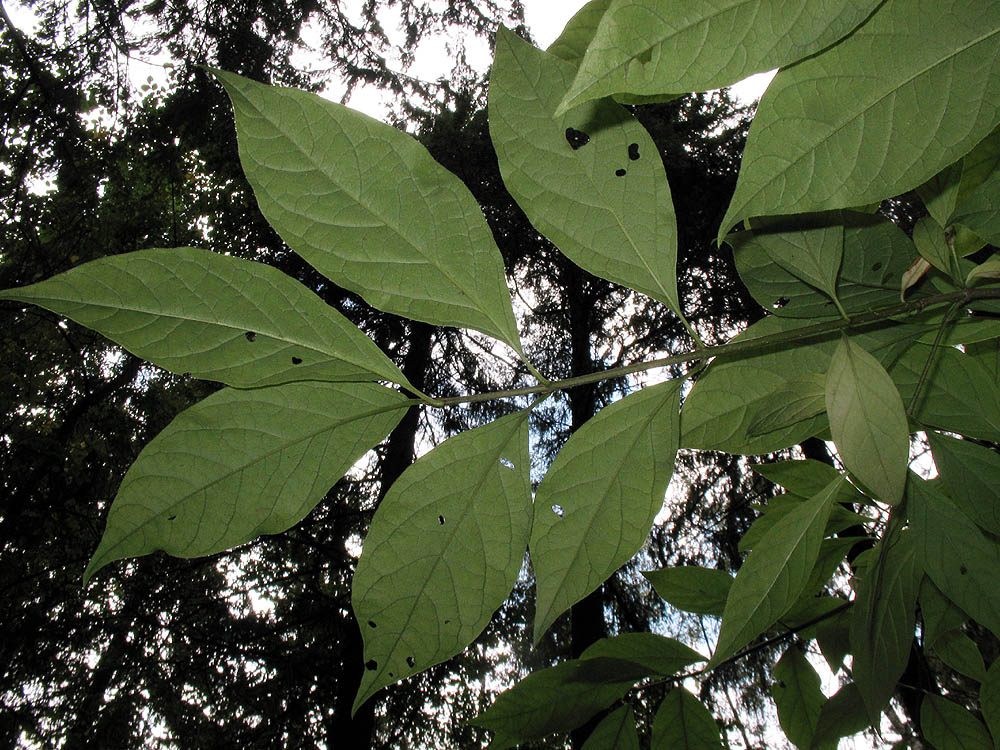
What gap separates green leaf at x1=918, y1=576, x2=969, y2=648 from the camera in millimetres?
432

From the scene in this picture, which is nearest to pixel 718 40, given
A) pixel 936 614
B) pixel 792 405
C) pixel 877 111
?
pixel 877 111

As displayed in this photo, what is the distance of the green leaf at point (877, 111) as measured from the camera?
0.19m

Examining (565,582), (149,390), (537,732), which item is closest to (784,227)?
(565,582)

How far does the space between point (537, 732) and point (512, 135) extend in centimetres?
43

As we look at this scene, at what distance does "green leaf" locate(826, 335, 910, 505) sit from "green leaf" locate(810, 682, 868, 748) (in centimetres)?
30

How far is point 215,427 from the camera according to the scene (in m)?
0.29

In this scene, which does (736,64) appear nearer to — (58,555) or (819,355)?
(819,355)

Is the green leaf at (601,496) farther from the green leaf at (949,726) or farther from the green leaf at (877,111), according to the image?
the green leaf at (949,726)

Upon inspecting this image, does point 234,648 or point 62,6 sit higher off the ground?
point 62,6

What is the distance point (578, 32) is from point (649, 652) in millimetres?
437

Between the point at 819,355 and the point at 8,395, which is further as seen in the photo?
the point at 8,395

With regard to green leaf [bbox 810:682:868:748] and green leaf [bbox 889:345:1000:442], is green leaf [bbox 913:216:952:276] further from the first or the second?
green leaf [bbox 810:682:868:748]

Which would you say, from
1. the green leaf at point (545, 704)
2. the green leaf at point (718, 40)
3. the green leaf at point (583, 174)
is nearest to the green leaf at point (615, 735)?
the green leaf at point (545, 704)

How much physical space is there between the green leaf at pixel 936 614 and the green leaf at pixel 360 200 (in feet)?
1.30
